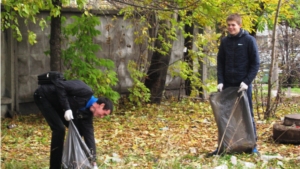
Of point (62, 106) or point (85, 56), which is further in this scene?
point (85, 56)

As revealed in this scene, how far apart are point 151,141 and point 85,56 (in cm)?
237

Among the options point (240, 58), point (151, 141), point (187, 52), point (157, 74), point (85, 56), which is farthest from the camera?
point (187, 52)

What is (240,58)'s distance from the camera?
6.43 metres

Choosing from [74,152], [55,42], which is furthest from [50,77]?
[55,42]

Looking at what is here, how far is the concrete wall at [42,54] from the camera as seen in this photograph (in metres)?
9.41

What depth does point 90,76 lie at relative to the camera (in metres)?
9.02

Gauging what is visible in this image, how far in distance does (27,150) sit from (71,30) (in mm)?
2922

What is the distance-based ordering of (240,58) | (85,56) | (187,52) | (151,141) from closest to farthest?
(240,58)
(151,141)
(85,56)
(187,52)

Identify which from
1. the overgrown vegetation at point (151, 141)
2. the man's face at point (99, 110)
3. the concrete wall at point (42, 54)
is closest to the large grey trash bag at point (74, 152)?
the man's face at point (99, 110)

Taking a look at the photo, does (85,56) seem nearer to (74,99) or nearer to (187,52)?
(187,52)

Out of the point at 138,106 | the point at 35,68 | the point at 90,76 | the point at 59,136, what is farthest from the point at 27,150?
the point at 138,106

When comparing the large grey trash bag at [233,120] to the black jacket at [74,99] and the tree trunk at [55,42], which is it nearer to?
the black jacket at [74,99]

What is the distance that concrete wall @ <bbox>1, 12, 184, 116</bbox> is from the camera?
941cm

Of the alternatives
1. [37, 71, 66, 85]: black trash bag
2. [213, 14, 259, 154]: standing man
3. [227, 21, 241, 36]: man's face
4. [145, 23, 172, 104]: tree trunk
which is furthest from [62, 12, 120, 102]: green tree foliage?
[37, 71, 66, 85]: black trash bag
